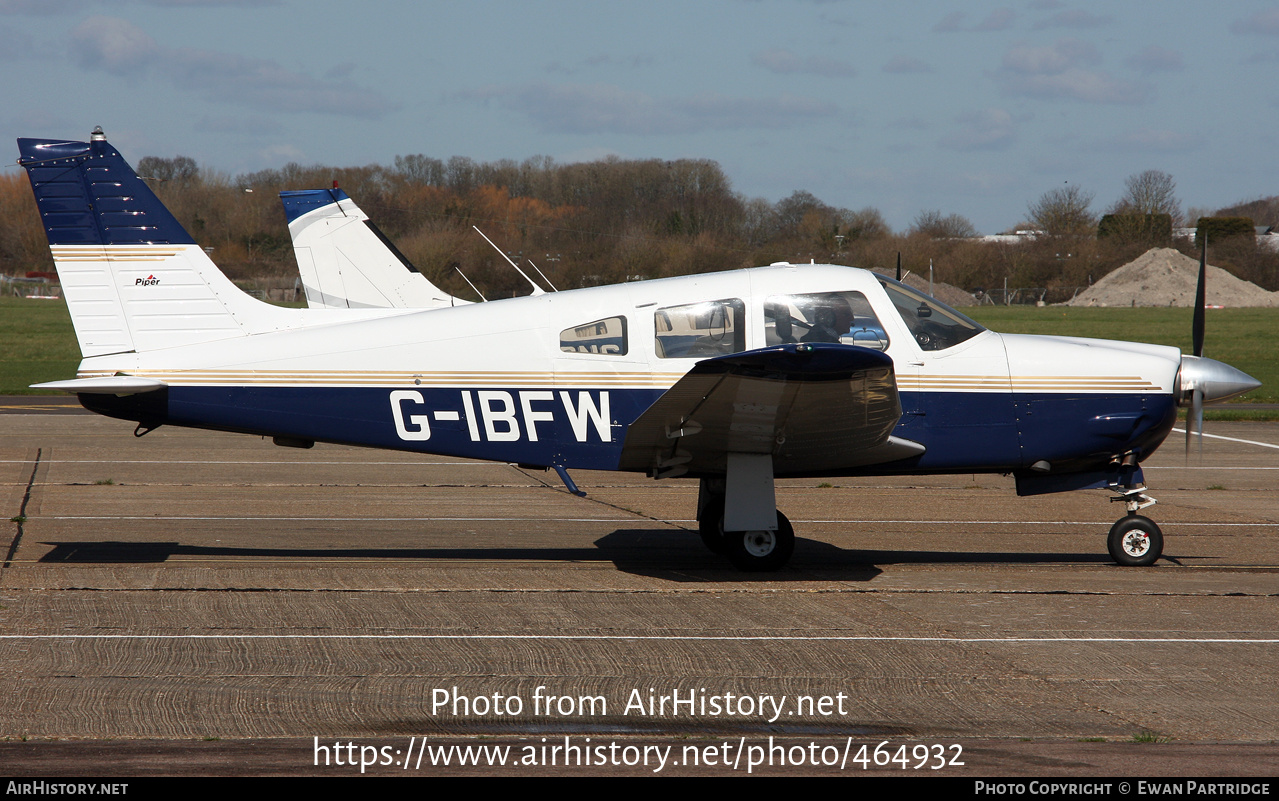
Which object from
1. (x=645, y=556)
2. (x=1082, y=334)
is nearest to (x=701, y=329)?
(x=645, y=556)

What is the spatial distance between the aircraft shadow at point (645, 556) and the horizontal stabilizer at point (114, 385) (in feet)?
4.87

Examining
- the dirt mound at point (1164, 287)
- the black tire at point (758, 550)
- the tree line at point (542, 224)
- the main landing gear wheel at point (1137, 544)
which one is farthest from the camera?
the dirt mound at point (1164, 287)

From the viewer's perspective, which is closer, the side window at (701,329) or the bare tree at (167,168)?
the side window at (701,329)

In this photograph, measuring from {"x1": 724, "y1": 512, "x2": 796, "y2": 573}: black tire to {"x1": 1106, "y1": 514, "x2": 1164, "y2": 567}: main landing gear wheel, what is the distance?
2704mm

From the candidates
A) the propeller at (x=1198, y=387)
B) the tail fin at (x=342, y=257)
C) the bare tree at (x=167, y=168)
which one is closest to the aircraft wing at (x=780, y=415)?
the propeller at (x=1198, y=387)

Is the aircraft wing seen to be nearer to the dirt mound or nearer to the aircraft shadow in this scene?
the aircraft shadow

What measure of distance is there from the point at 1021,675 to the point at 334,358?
17.4ft

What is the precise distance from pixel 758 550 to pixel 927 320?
7.17ft

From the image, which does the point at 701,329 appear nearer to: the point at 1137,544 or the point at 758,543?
the point at 758,543

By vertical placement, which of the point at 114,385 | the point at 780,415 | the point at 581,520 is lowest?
the point at 581,520

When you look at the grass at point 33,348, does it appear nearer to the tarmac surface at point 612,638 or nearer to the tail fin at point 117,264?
the tail fin at point 117,264

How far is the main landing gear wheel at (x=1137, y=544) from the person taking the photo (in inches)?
350


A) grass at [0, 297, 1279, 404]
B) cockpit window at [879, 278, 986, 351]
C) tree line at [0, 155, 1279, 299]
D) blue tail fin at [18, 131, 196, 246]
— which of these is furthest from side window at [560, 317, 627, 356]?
tree line at [0, 155, 1279, 299]

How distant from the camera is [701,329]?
27.1 ft
